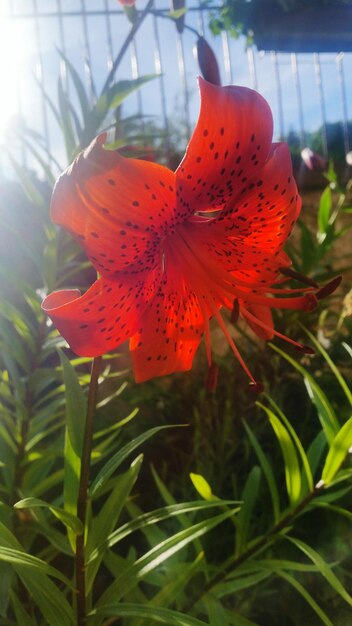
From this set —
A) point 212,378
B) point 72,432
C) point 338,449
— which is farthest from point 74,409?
point 338,449

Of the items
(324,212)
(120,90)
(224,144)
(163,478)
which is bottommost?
(163,478)

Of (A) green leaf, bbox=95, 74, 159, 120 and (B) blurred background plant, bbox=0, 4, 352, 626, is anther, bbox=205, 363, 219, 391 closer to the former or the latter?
(B) blurred background plant, bbox=0, 4, 352, 626

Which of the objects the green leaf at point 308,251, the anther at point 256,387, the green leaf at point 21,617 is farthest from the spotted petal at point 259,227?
the green leaf at point 308,251

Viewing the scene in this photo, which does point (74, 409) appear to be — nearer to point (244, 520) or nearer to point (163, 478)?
point (244, 520)

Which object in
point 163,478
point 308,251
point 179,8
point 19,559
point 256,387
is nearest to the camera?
point 19,559

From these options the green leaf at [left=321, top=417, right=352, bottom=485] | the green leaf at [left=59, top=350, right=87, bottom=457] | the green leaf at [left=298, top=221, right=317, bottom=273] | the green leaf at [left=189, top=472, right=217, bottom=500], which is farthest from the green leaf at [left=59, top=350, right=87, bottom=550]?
the green leaf at [left=298, top=221, right=317, bottom=273]

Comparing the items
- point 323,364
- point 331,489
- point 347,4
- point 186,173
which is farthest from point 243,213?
point 347,4
